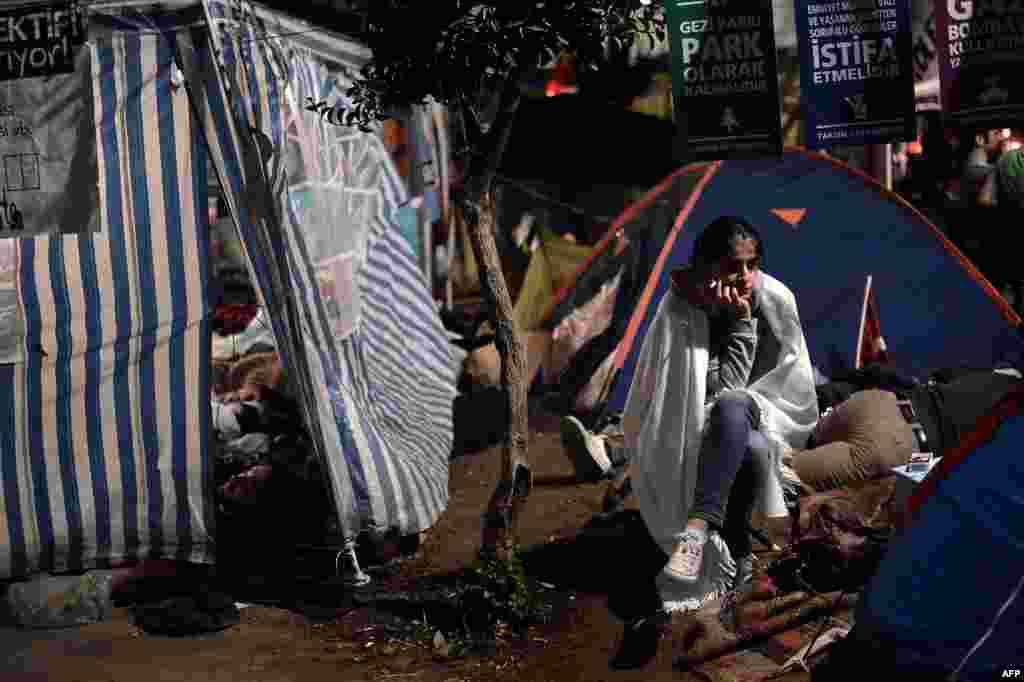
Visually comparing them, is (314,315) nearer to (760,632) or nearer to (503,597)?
(503,597)

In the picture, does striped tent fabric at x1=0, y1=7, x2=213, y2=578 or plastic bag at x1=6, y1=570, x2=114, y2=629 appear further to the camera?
striped tent fabric at x1=0, y1=7, x2=213, y2=578

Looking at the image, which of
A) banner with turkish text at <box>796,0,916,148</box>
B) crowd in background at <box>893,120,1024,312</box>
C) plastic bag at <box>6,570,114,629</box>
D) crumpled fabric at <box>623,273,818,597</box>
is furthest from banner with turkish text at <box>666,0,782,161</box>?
plastic bag at <box>6,570,114,629</box>

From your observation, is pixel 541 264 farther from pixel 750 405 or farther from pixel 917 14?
pixel 750 405

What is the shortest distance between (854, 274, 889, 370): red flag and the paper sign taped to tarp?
443 cm

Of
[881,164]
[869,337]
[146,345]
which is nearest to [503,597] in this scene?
[146,345]

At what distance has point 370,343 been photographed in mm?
7742

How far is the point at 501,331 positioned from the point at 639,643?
1343mm

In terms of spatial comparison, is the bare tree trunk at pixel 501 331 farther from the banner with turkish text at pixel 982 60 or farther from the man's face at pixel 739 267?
the banner with turkish text at pixel 982 60

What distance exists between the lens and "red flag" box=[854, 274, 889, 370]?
24.7 feet

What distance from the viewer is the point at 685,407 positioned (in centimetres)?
496

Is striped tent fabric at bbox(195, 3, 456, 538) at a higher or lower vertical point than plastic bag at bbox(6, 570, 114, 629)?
higher

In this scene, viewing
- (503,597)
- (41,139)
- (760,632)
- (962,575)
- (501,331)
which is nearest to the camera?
(962,575)

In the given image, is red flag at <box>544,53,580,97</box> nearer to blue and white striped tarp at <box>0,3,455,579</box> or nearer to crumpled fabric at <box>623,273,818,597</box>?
blue and white striped tarp at <box>0,3,455,579</box>

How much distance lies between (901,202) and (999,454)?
416cm
